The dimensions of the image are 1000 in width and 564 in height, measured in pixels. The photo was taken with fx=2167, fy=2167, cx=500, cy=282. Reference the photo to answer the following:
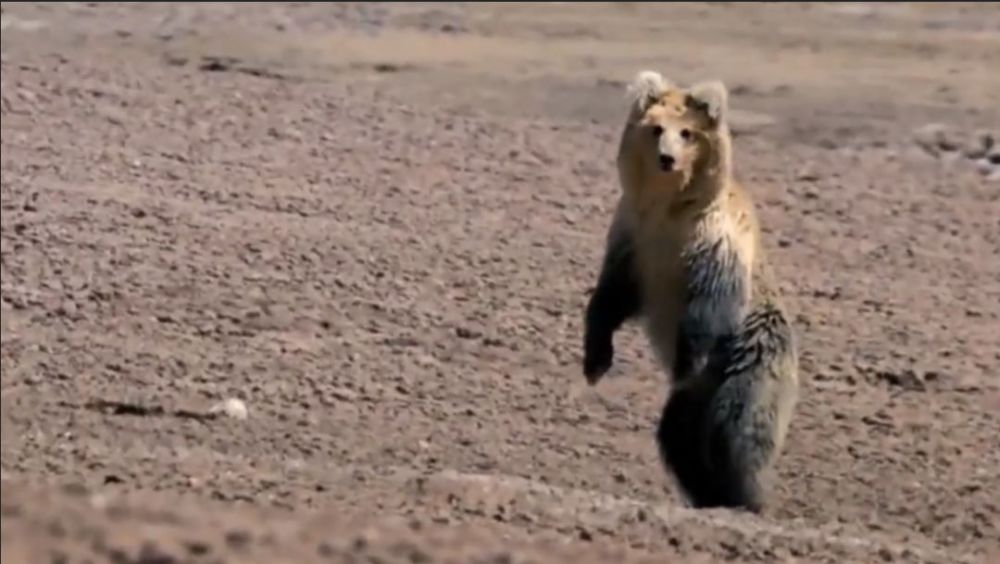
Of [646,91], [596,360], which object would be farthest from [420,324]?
[646,91]

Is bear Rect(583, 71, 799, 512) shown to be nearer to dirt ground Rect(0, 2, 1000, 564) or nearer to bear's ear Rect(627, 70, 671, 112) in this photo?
bear's ear Rect(627, 70, 671, 112)

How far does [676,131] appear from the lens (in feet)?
16.3

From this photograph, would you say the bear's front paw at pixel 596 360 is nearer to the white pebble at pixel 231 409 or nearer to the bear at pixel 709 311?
the bear at pixel 709 311

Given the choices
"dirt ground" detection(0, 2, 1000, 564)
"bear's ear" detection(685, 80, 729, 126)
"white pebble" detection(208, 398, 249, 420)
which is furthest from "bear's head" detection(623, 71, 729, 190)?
"white pebble" detection(208, 398, 249, 420)

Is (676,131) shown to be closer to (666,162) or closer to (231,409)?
(666,162)

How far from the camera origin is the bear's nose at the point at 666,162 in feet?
16.3

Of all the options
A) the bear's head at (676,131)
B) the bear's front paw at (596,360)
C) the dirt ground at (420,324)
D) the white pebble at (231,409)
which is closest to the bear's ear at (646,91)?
the bear's head at (676,131)

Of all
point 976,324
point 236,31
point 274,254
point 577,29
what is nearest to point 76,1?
point 236,31

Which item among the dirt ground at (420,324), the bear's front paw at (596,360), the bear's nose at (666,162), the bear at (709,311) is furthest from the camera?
the bear's front paw at (596,360)

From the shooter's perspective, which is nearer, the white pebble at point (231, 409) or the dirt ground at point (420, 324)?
the dirt ground at point (420, 324)

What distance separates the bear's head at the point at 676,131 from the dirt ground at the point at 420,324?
29.4 inches

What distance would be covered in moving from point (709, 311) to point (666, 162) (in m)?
0.42

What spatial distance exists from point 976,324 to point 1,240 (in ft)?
9.05

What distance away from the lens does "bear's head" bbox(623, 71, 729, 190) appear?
4.98m
